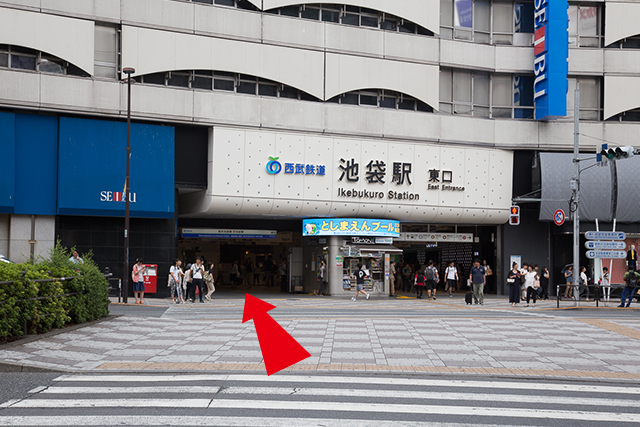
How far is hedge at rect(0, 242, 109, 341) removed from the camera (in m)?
12.3

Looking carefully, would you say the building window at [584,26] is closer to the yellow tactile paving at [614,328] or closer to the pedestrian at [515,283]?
the pedestrian at [515,283]

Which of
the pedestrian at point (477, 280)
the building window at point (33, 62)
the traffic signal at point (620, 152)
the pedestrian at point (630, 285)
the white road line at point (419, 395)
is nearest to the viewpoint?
the white road line at point (419, 395)

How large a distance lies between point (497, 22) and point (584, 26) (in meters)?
4.84

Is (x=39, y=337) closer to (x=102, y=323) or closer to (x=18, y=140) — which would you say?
(x=102, y=323)

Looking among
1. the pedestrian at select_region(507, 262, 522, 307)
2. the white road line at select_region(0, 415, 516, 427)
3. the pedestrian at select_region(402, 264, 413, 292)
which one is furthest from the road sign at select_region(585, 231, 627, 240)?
the white road line at select_region(0, 415, 516, 427)

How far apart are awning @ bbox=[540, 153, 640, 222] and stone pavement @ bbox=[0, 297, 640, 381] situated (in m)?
15.8

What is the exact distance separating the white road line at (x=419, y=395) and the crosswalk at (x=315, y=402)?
1 centimetres

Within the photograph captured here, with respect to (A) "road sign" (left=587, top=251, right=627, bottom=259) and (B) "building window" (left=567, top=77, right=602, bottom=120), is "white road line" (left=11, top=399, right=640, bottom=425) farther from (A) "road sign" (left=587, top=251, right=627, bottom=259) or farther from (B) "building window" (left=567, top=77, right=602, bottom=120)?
(B) "building window" (left=567, top=77, right=602, bottom=120)

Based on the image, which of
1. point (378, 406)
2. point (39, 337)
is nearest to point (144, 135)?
point (39, 337)

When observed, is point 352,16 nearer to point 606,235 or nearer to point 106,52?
point 106,52

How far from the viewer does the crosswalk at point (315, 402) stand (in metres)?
7.57

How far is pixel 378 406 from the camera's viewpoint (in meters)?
8.32

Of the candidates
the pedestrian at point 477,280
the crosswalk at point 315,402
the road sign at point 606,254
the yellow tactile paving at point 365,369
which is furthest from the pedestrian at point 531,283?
the crosswalk at point 315,402

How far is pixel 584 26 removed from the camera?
118 ft
